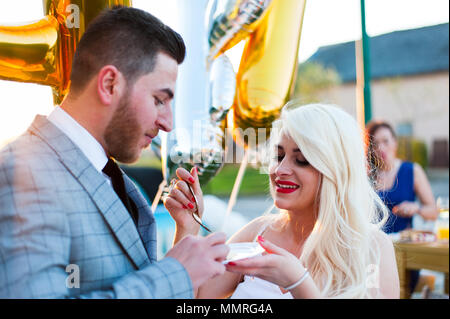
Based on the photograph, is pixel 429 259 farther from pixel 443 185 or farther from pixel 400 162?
pixel 443 185

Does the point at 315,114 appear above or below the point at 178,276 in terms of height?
→ above

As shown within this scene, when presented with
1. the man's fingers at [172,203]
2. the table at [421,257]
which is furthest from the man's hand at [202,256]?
the table at [421,257]

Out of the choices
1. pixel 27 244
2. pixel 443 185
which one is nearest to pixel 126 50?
pixel 27 244

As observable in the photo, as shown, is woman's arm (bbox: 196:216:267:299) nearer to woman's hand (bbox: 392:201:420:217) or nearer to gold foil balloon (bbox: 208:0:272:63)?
gold foil balloon (bbox: 208:0:272:63)

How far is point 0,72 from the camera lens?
132cm

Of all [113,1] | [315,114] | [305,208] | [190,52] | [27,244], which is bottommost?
[305,208]

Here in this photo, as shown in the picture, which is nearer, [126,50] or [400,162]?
[126,50]

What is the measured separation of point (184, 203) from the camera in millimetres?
1478

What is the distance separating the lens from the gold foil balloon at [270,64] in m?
1.90

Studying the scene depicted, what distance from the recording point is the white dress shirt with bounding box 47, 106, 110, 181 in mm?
1090

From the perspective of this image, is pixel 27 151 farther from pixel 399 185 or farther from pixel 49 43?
pixel 399 185

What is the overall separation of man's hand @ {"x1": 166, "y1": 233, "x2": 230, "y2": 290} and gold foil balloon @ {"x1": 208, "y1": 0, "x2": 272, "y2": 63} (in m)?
1.01
